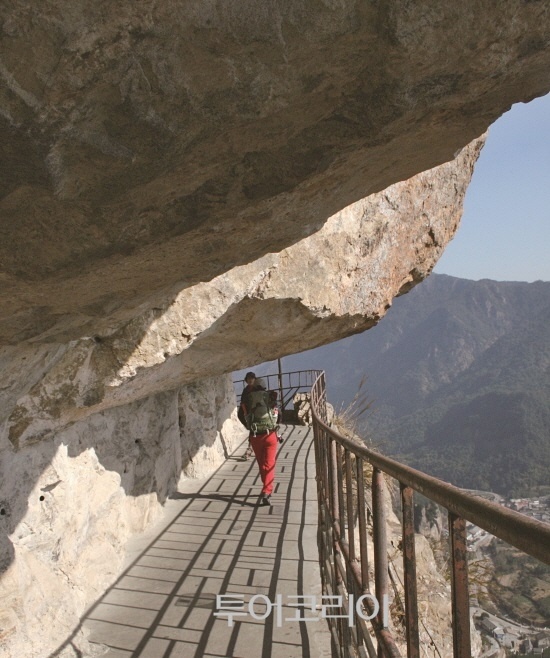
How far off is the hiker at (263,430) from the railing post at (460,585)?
17.1 ft

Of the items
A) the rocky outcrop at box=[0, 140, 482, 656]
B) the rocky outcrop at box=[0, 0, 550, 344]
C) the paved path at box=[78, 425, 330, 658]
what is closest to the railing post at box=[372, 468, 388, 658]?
the rocky outcrop at box=[0, 0, 550, 344]

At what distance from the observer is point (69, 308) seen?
2648 millimetres

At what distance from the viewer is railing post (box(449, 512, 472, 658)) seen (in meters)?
1.15

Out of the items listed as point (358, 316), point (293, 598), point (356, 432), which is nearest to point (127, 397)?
point (293, 598)

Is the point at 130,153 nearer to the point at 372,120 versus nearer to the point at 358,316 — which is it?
the point at 372,120

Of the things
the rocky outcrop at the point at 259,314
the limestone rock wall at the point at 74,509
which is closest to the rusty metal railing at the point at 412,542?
the rocky outcrop at the point at 259,314

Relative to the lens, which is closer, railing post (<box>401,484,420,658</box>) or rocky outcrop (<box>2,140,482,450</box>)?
railing post (<box>401,484,420,658</box>)

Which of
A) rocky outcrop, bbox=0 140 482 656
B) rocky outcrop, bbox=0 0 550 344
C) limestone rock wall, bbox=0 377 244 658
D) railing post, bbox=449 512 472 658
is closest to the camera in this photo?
railing post, bbox=449 512 472 658

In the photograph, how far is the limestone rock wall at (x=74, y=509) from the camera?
11.6 feet

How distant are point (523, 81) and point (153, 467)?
557 centimetres

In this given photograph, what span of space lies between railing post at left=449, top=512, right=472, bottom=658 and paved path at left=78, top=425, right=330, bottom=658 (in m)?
2.57

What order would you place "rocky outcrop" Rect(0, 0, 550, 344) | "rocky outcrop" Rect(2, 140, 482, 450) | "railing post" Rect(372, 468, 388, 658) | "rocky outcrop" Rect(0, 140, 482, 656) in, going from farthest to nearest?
"rocky outcrop" Rect(2, 140, 482, 450) < "rocky outcrop" Rect(0, 140, 482, 656) < "railing post" Rect(372, 468, 388, 658) < "rocky outcrop" Rect(0, 0, 550, 344)

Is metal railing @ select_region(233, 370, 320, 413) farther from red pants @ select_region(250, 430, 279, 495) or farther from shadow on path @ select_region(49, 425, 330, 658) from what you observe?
shadow on path @ select_region(49, 425, 330, 658)

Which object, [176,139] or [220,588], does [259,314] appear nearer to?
[220,588]
